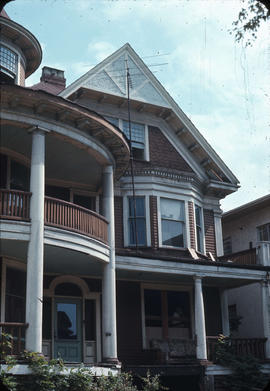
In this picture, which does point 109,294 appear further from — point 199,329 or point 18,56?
point 18,56

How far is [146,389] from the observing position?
1653 centimetres

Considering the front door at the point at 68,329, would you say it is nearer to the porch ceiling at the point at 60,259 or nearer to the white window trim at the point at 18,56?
the porch ceiling at the point at 60,259

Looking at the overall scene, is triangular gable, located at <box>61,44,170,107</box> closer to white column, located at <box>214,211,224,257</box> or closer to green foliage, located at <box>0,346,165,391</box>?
white column, located at <box>214,211,224,257</box>

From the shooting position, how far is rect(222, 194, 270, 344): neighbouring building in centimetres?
2680

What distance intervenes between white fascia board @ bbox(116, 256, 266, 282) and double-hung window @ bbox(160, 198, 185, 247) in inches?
89.6

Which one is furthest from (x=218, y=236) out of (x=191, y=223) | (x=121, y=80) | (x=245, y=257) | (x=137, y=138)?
(x=121, y=80)

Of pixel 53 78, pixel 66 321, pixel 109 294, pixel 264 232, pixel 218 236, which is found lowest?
pixel 66 321

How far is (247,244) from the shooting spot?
3016cm

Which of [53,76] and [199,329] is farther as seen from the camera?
[53,76]

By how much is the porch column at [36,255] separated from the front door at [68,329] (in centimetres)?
520

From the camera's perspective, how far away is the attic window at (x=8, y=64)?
20.0 m

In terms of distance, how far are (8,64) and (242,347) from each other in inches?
508

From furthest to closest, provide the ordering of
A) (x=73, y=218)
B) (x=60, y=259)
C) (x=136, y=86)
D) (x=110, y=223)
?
1. (x=136, y=86)
2. (x=110, y=223)
3. (x=60, y=259)
4. (x=73, y=218)

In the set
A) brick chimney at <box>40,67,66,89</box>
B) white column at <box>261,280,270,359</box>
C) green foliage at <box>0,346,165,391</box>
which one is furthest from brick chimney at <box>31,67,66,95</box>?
green foliage at <box>0,346,165,391</box>
